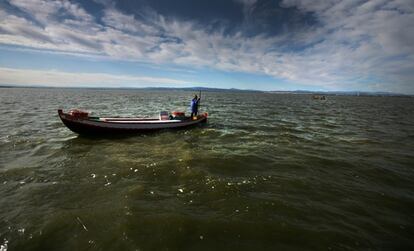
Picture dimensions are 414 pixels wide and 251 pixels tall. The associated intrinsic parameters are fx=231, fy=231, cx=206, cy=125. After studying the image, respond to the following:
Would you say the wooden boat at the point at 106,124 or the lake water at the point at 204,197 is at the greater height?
the wooden boat at the point at 106,124

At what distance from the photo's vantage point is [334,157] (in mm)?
12844

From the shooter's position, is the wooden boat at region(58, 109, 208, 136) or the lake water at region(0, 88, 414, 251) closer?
the lake water at region(0, 88, 414, 251)

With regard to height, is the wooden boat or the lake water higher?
the wooden boat

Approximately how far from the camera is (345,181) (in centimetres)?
970

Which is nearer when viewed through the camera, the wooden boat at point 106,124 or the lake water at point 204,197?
the lake water at point 204,197

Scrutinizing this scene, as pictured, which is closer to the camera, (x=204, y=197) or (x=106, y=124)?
(x=204, y=197)

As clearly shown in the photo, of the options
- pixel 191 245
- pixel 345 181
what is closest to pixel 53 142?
pixel 191 245

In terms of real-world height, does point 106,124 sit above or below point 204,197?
above

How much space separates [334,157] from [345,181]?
3.44 meters

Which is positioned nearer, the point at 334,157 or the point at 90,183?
the point at 90,183

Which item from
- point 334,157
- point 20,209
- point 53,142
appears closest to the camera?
point 20,209

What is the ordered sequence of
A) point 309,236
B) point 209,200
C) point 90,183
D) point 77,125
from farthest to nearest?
point 77,125 < point 90,183 < point 209,200 < point 309,236

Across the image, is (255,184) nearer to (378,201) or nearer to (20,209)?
(378,201)

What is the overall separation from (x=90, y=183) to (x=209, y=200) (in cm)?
480
